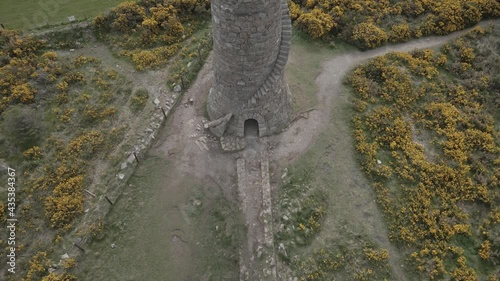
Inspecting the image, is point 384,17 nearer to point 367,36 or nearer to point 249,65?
point 367,36

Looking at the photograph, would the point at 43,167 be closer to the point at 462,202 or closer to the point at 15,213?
the point at 15,213

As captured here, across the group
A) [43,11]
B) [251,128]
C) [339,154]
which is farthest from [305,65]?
[43,11]

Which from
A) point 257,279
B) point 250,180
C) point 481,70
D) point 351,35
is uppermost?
point 351,35

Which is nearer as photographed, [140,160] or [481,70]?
[140,160]

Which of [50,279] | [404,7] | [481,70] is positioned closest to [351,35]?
[404,7]

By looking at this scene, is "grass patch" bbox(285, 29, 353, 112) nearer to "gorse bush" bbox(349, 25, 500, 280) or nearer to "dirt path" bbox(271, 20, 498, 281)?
"dirt path" bbox(271, 20, 498, 281)

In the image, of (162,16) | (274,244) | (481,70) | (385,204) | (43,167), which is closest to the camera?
(274,244)

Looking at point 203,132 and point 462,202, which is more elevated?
point 203,132
